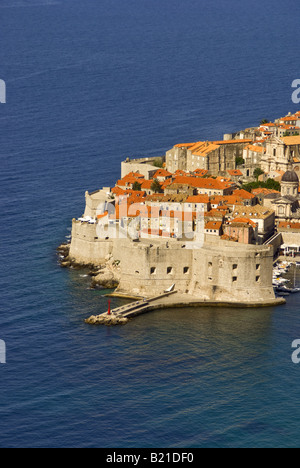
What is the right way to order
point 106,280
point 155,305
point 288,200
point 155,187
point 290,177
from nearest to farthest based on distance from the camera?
point 155,305
point 106,280
point 288,200
point 290,177
point 155,187

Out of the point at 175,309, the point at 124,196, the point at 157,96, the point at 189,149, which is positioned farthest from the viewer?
the point at 157,96

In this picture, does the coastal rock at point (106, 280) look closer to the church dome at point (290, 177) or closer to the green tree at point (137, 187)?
the green tree at point (137, 187)

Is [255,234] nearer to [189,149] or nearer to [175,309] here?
[175,309]

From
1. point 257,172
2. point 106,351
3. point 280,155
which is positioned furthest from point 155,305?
point 280,155

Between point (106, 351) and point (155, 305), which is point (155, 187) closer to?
point (155, 305)

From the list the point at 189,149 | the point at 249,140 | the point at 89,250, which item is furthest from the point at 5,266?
the point at 249,140

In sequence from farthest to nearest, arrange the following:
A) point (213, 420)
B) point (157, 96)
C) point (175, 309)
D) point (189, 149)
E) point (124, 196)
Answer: point (157, 96) → point (189, 149) → point (124, 196) → point (175, 309) → point (213, 420)

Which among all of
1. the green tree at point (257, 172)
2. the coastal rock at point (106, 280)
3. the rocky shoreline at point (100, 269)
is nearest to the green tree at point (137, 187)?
the rocky shoreline at point (100, 269)

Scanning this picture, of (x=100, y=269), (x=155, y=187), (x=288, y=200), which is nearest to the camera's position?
(x=100, y=269)
